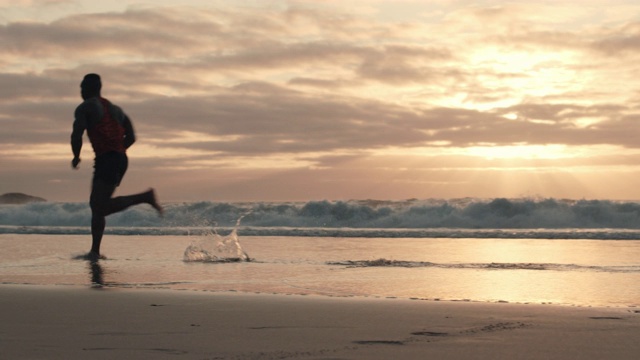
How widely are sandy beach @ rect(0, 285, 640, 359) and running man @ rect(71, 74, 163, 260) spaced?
10.7ft

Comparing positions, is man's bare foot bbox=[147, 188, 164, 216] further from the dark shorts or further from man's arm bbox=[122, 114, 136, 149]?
man's arm bbox=[122, 114, 136, 149]

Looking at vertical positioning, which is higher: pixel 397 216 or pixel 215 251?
pixel 397 216

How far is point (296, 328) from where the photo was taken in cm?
472

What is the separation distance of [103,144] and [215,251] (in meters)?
2.22

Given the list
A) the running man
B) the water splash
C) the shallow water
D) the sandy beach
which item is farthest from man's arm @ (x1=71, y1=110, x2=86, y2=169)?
the sandy beach

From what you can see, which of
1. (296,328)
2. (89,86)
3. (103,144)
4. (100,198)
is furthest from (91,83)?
(296,328)

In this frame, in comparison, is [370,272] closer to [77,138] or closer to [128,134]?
[128,134]

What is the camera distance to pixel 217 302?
5.87 m

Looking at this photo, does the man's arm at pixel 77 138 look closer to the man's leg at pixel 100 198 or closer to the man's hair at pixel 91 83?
the man's hair at pixel 91 83

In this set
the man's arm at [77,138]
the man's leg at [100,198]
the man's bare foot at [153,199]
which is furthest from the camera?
the man's bare foot at [153,199]

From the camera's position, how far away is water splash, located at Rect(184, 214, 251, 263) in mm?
10312

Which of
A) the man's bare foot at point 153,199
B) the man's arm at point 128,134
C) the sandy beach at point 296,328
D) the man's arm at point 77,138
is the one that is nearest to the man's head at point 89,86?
the man's arm at point 77,138

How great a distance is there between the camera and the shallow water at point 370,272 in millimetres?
6949

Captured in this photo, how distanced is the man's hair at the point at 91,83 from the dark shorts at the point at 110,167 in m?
0.75
